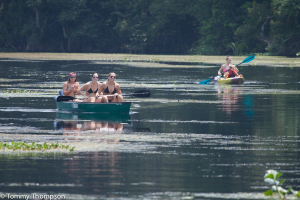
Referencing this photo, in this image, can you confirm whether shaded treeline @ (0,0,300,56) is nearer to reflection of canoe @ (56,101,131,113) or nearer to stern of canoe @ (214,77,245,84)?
stern of canoe @ (214,77,245,84)

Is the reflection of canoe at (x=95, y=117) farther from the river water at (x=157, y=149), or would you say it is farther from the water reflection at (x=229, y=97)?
the water reflection at (x=229, y=97)

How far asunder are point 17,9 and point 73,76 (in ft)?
227

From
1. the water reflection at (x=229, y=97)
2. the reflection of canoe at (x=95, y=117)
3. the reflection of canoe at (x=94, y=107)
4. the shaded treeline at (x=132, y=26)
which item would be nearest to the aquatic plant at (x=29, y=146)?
the reflection of canoe at (x=95, y=117)

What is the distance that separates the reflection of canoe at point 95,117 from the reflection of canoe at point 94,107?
139mm

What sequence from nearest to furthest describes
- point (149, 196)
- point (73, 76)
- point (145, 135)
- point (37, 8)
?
point (149, 196) < point (145, 135) < point (73, 76) < point (37, 8)

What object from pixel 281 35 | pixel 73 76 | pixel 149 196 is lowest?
pixel 149 196

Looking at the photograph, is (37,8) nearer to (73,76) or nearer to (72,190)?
(73,76)

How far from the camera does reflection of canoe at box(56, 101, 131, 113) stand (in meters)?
16.9

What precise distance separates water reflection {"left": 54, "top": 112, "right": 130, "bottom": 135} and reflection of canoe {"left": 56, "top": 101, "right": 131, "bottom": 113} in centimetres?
15

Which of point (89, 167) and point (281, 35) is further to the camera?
point (281, 35)

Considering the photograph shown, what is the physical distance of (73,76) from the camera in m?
17.8

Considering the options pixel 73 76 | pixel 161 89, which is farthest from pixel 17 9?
pixel 73 76

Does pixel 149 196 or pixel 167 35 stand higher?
pixel 167 35

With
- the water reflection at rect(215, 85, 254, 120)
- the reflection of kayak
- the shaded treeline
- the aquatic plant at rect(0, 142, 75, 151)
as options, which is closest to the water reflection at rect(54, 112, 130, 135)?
the aquatic plant at rect(0, 142, 75, 151)
